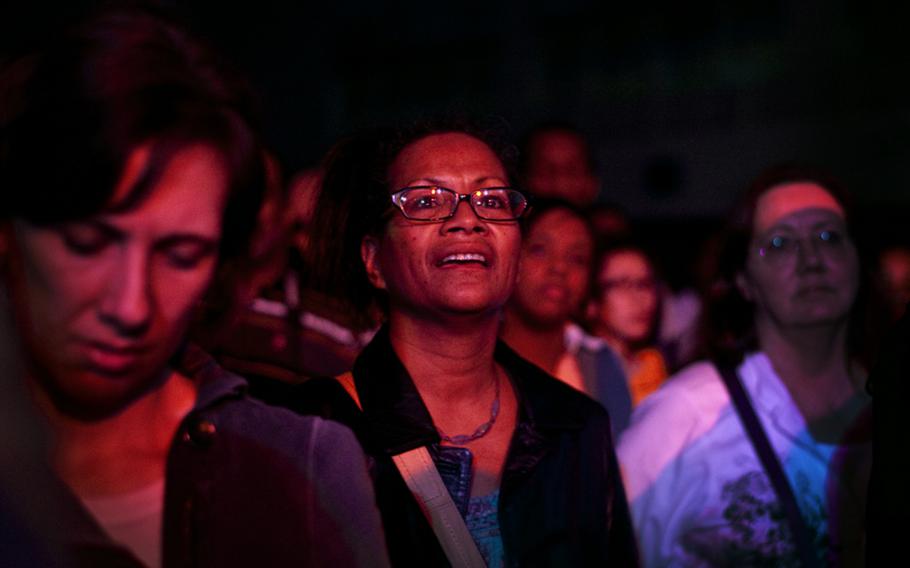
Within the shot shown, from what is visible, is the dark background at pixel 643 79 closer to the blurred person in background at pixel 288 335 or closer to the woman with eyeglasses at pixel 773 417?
the blurred person in background at pixel 288 335

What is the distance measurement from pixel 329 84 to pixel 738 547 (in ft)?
42.3

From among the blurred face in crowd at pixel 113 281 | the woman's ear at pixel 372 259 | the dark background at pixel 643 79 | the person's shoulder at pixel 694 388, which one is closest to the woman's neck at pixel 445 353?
the woman's ear at pixel 372 259

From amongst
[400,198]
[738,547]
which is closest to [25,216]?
[400,198]

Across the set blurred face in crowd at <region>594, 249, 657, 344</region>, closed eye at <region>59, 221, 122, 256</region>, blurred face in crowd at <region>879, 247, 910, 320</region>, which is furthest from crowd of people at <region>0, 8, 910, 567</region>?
blurred face in crowd at <region>879, 247, 910, 320</region>

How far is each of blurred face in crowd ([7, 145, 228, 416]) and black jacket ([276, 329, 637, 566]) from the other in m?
0.81

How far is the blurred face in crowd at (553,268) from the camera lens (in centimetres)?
352

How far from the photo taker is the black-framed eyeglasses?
2.15 m

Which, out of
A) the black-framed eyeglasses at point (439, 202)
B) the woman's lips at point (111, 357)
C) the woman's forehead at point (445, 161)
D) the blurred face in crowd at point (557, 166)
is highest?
the blurred face in crowd at point (557, 166)

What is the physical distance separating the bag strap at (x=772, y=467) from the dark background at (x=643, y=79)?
9526 mm

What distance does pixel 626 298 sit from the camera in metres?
4.93

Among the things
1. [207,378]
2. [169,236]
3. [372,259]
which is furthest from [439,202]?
[169,236]

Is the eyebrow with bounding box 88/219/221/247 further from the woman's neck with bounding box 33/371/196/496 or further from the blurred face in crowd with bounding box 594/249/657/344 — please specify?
the blurred face in crowd with bounding box 594/249/657/344

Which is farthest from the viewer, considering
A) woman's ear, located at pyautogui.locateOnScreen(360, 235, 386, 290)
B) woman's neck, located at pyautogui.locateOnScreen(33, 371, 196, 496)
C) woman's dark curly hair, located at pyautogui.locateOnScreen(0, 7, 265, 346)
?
woman's ear, located at pyautogui.locateOnScreen(360, 235, 386, 290)

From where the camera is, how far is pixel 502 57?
45.8ft
